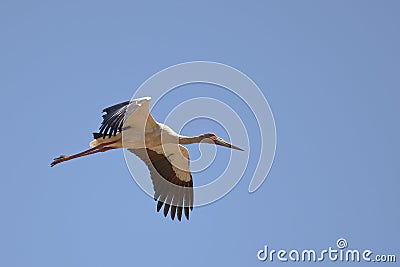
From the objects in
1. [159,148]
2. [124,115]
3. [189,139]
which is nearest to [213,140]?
[189,139]

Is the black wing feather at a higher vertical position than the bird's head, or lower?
lower

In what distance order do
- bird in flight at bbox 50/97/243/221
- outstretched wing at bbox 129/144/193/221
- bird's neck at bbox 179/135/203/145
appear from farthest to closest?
outstretched wing at bbox 129/144/193/221 < bird's neck at bbox 179/135/203/145 < bird in flight at bbox 50/97/243/221

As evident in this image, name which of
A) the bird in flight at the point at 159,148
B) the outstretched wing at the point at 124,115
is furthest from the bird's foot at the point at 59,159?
the outstretched wing at the point at 124,115

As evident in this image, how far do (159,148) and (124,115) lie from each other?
2.62 meters

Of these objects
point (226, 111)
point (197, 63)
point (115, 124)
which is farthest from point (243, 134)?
point (115, 124)

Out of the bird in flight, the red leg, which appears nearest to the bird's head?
the bird in flight

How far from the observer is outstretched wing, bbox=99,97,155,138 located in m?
15.8

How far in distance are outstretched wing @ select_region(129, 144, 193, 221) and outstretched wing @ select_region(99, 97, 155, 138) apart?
56.9 inches

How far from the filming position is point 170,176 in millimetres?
18781

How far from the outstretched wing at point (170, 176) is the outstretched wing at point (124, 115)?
1.45 metres

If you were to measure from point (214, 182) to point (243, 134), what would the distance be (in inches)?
52.0

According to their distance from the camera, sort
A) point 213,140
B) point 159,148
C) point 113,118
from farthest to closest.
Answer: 1. point 159,148
2. point 213,140
3. point 113,118

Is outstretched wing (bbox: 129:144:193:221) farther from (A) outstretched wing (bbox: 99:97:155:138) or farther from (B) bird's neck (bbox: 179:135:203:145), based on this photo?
(A) outstretched wing (bbox: 99:97:155:138)

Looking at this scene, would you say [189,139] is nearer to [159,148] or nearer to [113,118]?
[159,148]
